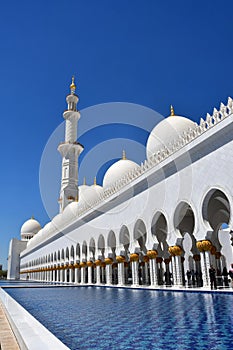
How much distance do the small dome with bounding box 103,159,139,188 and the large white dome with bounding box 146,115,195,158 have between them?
2646 millimetres

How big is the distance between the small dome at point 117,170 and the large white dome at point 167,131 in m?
2.65

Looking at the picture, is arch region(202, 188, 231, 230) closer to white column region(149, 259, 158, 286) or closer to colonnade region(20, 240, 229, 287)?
colonnade region(20, 240, 229, 287)

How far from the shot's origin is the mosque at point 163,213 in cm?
848

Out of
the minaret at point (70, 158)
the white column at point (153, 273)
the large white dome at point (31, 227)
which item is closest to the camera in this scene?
the white column at point (153, 273)

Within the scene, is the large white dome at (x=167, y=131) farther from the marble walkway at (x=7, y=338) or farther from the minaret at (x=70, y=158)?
the minaret at (x=70, y=158)

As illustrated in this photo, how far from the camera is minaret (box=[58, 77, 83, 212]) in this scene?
24750 mm

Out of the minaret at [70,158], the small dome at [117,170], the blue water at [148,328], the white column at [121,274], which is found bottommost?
the blue water at [148,328]

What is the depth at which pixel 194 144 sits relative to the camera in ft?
29.8

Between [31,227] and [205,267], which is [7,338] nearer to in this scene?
[205,267]

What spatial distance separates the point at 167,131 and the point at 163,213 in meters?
3.88

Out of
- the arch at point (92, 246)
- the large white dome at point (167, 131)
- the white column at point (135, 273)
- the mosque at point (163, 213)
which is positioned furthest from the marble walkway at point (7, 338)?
the arch at point (92, 246)

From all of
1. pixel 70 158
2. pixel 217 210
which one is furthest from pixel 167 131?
pixel 70 158

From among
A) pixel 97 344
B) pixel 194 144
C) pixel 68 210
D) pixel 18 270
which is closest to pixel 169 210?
pixel 194 144

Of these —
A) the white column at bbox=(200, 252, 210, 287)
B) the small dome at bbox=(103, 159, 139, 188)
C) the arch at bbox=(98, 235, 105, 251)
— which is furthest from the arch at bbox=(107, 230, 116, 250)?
the white column at bbox=(200, 252, 210, 287)
